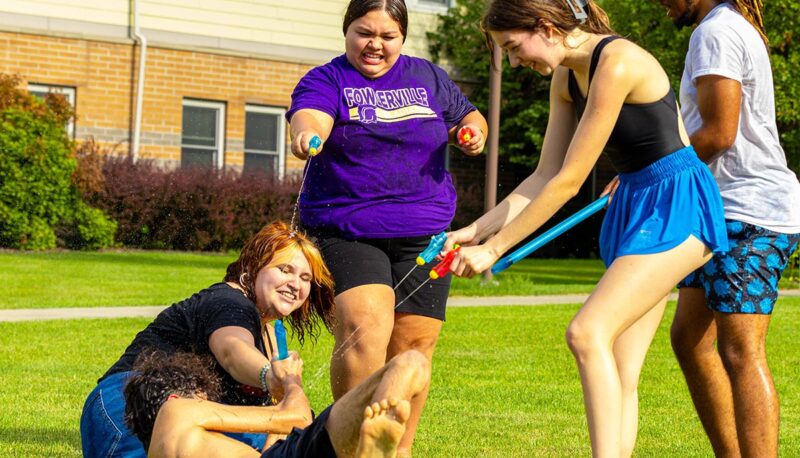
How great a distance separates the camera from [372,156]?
5.29 metres

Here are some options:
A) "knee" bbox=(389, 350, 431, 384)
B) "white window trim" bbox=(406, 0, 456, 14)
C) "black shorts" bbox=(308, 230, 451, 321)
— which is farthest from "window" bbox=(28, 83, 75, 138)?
"knee" bbox=(389, 350, 431, 384)

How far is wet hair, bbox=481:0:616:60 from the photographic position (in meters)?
4.14

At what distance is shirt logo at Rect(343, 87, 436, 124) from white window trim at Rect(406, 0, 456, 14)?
16.9 m

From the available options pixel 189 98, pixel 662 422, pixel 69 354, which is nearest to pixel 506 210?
pixel 662 422

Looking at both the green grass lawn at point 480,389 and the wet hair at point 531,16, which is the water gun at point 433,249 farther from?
the green grass lawn at point 480,389

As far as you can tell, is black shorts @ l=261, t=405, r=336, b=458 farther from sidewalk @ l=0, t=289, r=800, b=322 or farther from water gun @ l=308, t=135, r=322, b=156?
sidewalk @ l=0, t=289, r=800, b=322

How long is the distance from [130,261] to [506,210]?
12.4 m

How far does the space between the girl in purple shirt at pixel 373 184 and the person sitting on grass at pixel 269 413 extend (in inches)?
47.4

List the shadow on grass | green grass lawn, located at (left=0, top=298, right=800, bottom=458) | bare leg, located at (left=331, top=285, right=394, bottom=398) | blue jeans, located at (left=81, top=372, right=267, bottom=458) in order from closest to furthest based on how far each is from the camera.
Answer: blue jeans, located at (left=81, top=372, right=267, bottom=458) < bare leg, located at (left=331, top=285, right=394, bottom=398) < the shadow on grass < green grass lawn, located at (left=0, top=298, right=800, bottom=458)

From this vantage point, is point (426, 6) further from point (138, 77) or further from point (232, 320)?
point (232, 320)

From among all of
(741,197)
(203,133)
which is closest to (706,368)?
(741,197)

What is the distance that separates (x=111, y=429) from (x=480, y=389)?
3.74 meters

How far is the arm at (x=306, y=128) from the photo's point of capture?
4.83 metres

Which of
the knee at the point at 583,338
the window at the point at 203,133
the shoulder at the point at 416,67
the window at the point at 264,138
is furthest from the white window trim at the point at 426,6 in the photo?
the knee at the point at 583,338
